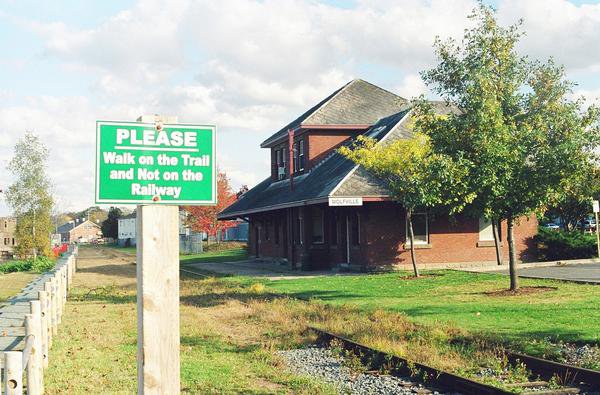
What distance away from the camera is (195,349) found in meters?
11.1

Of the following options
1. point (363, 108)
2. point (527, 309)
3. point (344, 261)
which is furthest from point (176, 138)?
point (363, 108)

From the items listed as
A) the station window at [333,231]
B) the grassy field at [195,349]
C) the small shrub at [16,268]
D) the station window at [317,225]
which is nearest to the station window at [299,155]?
the station window at [317,225]

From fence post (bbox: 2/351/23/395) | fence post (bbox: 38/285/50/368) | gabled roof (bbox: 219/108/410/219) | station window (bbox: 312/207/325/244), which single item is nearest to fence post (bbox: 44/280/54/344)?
fence post (bbox: 38/285/50/368)

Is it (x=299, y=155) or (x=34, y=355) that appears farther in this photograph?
(x=299, y=155)

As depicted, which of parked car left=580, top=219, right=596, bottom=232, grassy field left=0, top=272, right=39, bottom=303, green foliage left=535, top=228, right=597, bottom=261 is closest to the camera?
grassy field left=0, top=272, right=39, bottom=303

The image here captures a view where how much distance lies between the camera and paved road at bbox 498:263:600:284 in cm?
1979

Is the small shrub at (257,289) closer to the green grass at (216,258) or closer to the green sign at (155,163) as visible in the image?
the green sign at (155,163)

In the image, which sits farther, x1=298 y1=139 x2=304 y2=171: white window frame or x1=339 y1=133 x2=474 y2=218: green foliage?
x1=298 y1=139 x2=304 y2=171: white window frame

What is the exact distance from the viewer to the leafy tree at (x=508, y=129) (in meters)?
15.7

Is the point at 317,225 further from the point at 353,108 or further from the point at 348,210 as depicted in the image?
the point at 353,108

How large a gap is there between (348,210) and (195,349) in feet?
56.2

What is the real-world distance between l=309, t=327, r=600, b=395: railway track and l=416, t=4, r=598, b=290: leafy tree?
285 inches

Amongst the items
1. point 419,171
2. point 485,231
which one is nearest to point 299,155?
point 485,231

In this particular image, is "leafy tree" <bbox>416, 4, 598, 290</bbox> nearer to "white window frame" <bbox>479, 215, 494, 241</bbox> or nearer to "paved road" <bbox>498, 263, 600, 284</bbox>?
"paved road" <bbox>498, 263, 600, 284</bbox>
